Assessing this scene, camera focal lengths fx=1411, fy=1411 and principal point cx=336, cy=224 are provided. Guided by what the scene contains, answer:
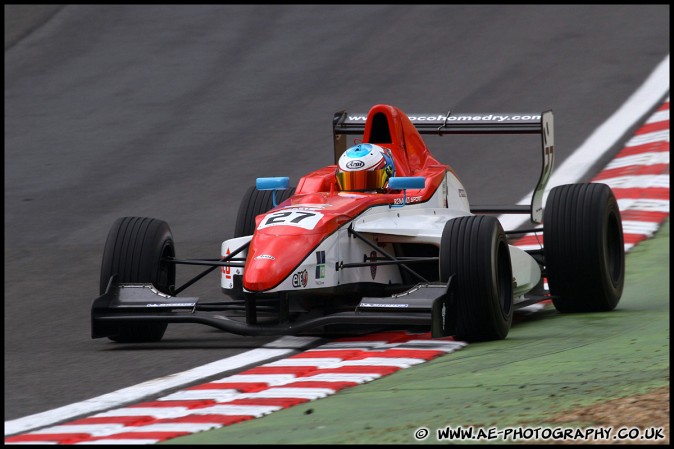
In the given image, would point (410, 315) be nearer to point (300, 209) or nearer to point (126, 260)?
point (300, 209)

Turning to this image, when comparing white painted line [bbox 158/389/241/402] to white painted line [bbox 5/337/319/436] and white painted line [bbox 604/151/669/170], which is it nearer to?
white painted line [bbox 5/337/319/436]

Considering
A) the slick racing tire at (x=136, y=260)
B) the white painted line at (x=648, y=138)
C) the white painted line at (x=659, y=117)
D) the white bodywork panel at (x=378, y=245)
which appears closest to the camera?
the white bodywork panel at (x=378, y=245)

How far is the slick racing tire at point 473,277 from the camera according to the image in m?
9.05

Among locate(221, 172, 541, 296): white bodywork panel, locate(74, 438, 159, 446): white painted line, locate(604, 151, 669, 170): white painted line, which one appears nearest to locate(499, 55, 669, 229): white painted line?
locate(604, 151, 669, 170): white painted line

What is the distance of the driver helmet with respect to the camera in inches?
411

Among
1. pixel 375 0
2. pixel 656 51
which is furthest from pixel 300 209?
pixel 375 0

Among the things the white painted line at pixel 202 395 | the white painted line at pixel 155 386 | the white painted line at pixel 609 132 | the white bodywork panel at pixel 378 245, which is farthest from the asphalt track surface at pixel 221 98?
the white painted line at pixel 202 395

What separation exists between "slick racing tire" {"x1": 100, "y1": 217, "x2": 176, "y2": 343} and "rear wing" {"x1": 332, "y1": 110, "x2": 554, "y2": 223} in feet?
7.46

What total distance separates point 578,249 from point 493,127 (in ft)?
→ 4.76

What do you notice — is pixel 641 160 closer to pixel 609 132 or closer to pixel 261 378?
pixel 609 132

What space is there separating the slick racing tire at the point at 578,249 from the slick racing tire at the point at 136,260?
2.85 metres

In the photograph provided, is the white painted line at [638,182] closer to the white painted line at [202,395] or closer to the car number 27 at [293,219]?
the car number 27 at [293,219]

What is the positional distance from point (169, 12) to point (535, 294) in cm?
1561

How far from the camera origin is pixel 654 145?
17.0 m
